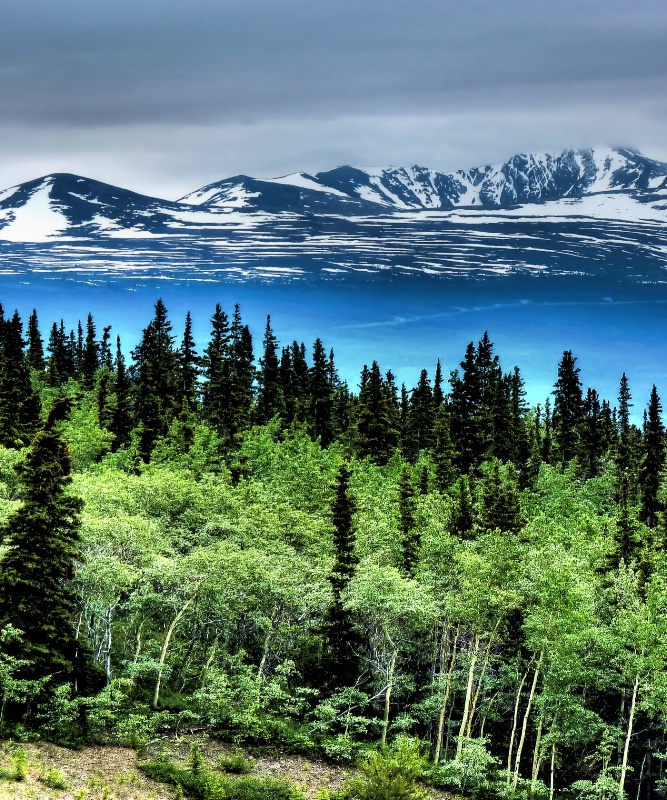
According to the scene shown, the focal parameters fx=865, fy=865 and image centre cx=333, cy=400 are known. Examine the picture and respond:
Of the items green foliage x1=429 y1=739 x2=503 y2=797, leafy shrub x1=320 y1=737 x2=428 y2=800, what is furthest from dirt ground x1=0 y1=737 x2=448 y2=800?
leafy shrub x1=320 y1=737 x2=428 y2=800

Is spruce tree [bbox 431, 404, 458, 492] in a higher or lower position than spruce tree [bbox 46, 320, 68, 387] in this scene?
lower

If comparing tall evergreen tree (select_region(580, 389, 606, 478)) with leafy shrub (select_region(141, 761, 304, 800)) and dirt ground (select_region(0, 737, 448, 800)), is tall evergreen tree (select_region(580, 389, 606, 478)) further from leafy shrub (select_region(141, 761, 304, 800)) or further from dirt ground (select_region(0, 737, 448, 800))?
leafy shrub (select_region(141, 761, 304, 800))

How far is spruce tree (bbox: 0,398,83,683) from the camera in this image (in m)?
42.9

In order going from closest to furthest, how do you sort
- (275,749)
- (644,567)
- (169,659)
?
(275,749)
(169,659)
(644,567)

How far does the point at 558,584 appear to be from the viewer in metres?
47.2

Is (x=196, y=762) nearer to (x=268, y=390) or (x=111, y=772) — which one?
(x=111, y=772)

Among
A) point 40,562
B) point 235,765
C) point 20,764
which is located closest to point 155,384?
point 40,562

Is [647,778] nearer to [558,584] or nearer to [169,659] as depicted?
[558,584]

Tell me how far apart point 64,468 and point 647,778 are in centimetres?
3780

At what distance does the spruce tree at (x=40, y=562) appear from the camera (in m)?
42.9

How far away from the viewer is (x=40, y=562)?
1697 inches

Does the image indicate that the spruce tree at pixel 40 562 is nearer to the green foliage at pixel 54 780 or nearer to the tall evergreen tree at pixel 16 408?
the green foliage at pixel 54 780

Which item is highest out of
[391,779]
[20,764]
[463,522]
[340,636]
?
[463,522]

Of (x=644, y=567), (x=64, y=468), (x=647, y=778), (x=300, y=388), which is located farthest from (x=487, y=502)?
(x=300, y=388)
